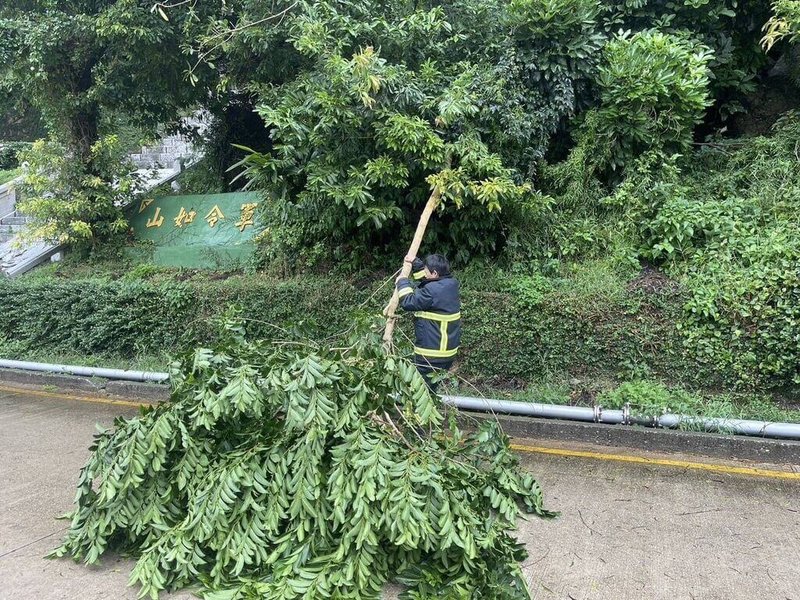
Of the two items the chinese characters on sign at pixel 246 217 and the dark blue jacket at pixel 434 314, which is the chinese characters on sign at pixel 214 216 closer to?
the chinese characters on sign at pixel 246 217

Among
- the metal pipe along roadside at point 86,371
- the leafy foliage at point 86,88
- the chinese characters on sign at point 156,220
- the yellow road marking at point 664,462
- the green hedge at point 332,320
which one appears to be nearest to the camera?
the yellow road marking at point 664,462

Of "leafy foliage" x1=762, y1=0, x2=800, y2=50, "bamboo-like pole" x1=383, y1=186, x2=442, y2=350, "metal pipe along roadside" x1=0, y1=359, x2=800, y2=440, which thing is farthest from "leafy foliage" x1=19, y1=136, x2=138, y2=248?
"leafy foliage" x1=762, y1=0, x2=800, y2=50

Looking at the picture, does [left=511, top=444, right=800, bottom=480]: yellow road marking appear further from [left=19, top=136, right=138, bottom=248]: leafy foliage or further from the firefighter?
[left=19, top=136, right=138, bottom=248]: leafy foliage

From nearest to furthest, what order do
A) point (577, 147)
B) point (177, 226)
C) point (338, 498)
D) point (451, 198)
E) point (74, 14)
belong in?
point (338, 498), point (451, 198), point (577, 147), point (74, 14), point (177, 226)

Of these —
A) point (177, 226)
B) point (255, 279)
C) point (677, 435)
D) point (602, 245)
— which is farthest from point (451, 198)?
point (177, 226)

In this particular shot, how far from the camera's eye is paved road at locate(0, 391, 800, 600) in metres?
3.03

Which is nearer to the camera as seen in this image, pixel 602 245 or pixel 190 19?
pixel 602 245

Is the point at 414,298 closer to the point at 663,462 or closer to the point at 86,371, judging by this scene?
the point at 663,462

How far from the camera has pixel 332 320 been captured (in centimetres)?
656

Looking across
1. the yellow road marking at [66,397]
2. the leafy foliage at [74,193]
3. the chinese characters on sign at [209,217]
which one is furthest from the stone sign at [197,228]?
the yellow road marking at [66,397]

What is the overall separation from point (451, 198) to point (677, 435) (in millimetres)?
2712

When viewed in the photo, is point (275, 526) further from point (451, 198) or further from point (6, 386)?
point (6, 386)

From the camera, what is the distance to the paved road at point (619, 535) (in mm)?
3029

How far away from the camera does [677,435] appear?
4.64 metres
